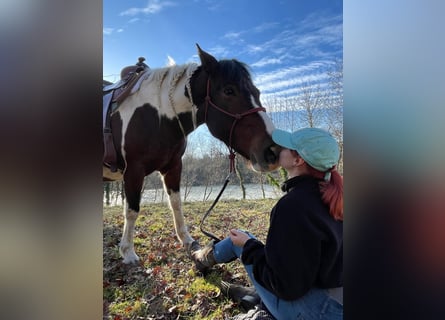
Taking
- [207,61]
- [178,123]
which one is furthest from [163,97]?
[207,61]

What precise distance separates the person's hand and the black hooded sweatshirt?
159mm

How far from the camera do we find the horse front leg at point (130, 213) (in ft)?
4.40

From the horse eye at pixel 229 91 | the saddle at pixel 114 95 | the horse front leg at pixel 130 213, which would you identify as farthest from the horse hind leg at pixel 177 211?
the horse eye at pixel 229 91

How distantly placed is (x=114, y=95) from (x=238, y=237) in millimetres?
998

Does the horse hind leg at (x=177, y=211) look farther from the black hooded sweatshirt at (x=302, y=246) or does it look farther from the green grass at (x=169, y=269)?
the black hooded sweatshirt at (x=302, y=246)

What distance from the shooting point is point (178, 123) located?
5.41ft

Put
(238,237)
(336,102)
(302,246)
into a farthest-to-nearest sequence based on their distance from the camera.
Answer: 1. (238,237)
2. (336,102)
3. (302,246)

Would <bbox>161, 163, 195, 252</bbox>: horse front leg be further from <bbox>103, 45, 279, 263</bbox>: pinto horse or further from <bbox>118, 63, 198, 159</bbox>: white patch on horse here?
<bbox>118, 63, 198, 159</bbox>: white patch on horse

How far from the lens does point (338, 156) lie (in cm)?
119

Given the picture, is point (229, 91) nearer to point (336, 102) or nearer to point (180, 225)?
point (336, 102)
